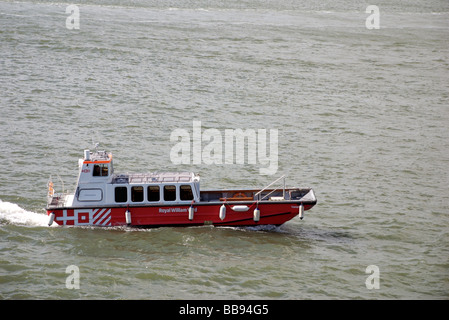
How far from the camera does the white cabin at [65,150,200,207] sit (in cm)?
2704

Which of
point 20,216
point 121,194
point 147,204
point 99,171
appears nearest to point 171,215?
point 147,204

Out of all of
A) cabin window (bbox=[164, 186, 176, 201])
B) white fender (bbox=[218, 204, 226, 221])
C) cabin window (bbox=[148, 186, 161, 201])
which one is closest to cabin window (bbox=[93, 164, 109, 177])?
cabin window (bbox=[148, 186, 161, 201])

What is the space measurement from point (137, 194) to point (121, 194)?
2.15 feet

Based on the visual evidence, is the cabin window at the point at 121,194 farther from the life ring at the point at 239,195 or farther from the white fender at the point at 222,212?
the life ring at the point at 239,195

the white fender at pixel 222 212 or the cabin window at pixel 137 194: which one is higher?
the cabin window at pixel 137 194

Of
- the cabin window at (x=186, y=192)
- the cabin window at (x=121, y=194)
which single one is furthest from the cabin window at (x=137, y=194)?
the cabin window at (x=186, y=192)

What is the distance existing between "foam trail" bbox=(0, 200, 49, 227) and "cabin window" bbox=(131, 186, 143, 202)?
4.02m

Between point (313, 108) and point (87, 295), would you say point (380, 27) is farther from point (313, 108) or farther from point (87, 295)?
point (87, 295)

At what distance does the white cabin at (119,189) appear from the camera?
2704 centimetres

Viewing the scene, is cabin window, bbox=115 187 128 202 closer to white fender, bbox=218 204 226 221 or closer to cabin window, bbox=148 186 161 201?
cabin window, bbox=148 186 161 201

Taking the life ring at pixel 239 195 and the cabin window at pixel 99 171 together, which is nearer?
the cabin window at pixel 99 171

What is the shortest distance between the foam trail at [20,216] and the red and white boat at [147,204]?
1.22 m

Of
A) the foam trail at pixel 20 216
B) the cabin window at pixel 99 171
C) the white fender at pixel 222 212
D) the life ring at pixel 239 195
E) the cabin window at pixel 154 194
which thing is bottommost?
the foam trail at pixel 20 216
